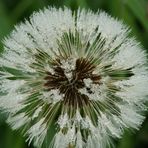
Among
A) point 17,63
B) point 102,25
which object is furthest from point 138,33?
point 17,63

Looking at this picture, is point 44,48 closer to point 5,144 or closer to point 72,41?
point 72,41

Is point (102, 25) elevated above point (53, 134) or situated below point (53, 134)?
above

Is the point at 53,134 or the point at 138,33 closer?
the point at 53,134

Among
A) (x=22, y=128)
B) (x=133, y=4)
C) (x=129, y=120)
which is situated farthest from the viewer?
(x=133, y=4)

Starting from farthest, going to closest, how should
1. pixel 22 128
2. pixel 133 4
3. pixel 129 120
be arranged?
pixel 133 4 → pixel 22 128 → pixel 129 120
